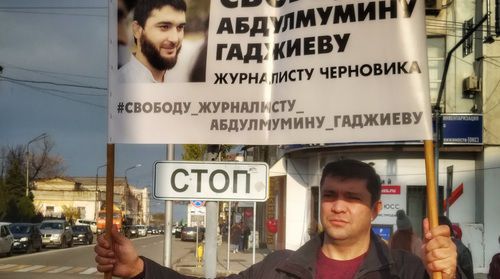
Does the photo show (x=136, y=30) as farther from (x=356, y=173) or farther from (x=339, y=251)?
(x=339, y=251)

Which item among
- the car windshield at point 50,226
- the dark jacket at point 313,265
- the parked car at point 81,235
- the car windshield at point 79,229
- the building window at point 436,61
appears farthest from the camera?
the car windshield at point 79,229

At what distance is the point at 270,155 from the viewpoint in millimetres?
41562

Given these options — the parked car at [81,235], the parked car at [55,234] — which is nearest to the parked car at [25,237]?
the parked car at [55,234]

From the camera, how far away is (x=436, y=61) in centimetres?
2708

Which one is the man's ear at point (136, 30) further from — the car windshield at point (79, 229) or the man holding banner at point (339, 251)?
the car windshield at point (79, 229)

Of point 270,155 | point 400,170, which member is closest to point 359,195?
point 400,170

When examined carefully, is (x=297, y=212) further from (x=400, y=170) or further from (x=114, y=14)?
(x=114, y=14)

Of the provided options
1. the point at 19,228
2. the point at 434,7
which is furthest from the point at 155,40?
the point at 19,228

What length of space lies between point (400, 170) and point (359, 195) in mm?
25144

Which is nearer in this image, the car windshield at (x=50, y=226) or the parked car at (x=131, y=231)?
the car windshield at (x=50, y=226)

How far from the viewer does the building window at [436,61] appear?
2691 cm

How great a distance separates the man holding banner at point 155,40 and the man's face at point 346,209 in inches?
46.6

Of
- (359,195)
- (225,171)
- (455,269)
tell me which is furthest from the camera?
(225,171)

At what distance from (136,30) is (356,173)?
1503 mm
